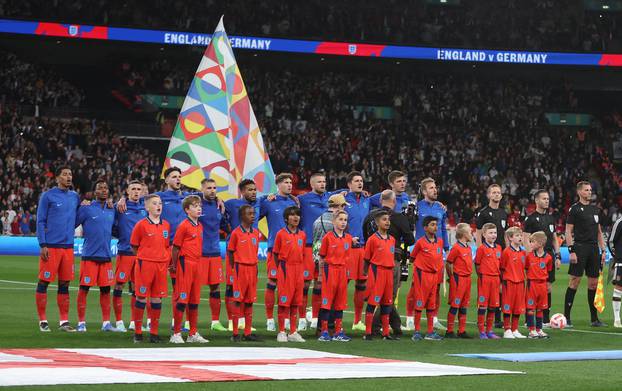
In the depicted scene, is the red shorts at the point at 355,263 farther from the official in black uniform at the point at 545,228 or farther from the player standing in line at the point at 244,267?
the official in black uniform at the point at 545,228

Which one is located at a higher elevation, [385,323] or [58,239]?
[58,239]

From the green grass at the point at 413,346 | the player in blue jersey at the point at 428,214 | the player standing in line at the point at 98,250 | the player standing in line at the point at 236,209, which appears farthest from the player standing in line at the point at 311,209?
the player standing in line at the point at 98,250

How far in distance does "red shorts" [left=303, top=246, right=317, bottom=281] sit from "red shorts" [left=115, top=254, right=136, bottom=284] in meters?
2.47

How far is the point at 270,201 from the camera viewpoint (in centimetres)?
1606

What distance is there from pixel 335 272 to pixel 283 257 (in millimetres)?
769

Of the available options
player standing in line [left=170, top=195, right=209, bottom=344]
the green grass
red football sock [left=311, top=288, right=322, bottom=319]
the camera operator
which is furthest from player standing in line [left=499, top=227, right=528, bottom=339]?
player standing in line [left=170, top=195, right=209, bottom=344]

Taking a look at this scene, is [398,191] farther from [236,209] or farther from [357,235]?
[236,209]

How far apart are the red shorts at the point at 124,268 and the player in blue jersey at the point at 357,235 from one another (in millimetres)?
3138

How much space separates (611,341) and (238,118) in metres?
9.63

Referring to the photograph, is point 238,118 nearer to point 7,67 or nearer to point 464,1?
point 7,67

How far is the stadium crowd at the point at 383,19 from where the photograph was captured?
1849 inches

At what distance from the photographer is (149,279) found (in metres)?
14.0

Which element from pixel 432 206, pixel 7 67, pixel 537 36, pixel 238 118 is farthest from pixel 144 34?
pixel 432 206

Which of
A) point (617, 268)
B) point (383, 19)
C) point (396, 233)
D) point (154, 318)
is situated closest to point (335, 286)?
point (396, 233)
